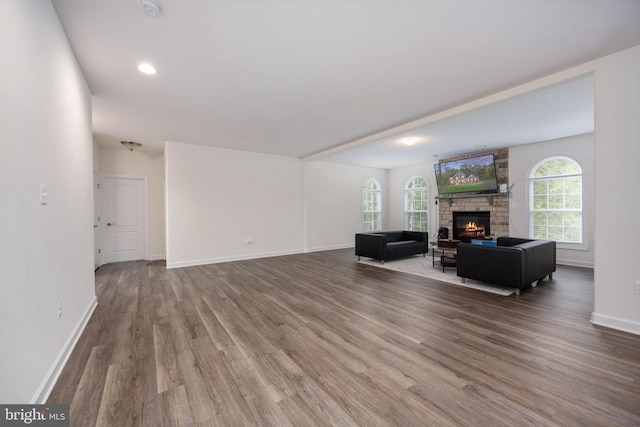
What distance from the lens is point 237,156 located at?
21.0 ft

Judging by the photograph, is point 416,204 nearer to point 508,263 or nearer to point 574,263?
point 574,263

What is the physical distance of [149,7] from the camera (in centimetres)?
191

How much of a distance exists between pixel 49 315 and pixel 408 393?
8.54 ft

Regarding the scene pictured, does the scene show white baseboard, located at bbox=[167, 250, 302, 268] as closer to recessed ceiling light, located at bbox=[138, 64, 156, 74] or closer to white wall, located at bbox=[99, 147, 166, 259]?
white wall, located at bbox=[99, 147, 166, 259]

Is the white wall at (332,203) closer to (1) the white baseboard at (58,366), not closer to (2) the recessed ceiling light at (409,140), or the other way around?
(2) the recessed ceiling light at (409,140)

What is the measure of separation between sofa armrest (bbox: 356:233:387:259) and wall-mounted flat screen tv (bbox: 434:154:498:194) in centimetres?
304

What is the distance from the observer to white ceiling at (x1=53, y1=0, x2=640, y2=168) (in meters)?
2.02

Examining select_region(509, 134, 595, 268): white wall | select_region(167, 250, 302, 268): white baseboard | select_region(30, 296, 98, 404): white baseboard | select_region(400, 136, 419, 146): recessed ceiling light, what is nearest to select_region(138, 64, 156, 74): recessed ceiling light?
select_region(30, 296, 98, 404): white baseboard

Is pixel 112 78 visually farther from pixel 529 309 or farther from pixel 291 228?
pixel 529 309

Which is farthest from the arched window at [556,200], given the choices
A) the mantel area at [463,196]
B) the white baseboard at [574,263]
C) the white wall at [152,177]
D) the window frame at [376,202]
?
the white wall at [152,177]

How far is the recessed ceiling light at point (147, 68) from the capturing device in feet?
8.93

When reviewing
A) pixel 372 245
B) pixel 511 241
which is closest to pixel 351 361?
pixel 372 245

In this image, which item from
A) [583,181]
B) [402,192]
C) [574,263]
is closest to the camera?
[583,181]

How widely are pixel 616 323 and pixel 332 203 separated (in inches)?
250
